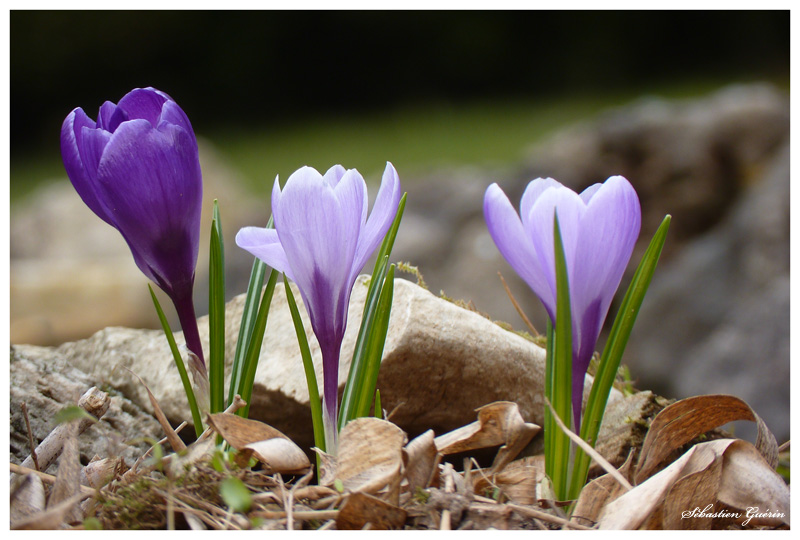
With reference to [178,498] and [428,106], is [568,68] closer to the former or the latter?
[428,106]

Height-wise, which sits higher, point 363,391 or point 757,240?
point 363,391

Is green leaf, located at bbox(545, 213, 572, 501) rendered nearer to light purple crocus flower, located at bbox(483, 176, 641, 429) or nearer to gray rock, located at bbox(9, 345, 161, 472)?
light purple crocus flower, located at bbox(483, 176, 641, 429)

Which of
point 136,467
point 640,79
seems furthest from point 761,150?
point 640,79

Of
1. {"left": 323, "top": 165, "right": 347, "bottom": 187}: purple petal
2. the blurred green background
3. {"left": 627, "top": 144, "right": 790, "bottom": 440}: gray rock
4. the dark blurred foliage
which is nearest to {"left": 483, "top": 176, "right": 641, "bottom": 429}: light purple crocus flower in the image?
{"left": 323, "top": 165, "right": 347, "bottom": 187}: purple petal

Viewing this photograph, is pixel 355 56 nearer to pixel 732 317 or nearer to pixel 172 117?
pixel 732 317

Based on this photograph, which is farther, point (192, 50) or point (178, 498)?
point (192, 50)

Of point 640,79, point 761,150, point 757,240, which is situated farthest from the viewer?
point 640,79

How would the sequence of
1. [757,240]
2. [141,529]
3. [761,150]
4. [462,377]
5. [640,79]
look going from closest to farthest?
[141,529] < [462,377] < [757,240] < [761,150] < [640,79]

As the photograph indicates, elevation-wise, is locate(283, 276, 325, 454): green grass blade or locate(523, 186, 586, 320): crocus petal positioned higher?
locate(523, 186, 586, 320): crocus petal

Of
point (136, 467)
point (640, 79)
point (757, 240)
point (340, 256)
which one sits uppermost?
point (640, 79)
